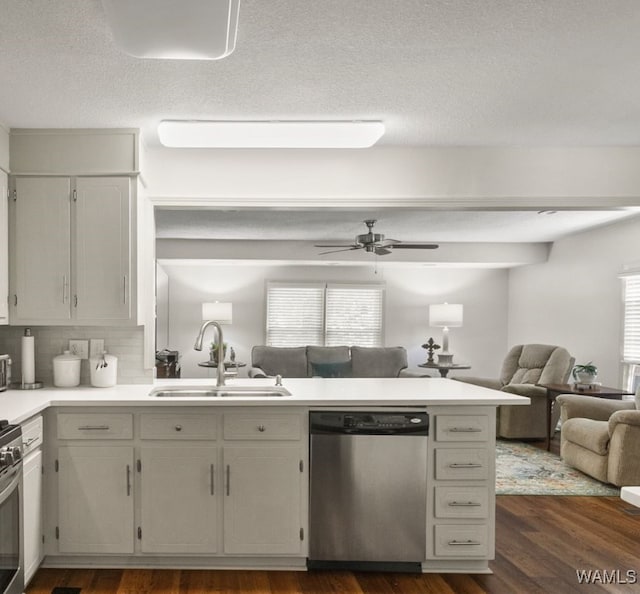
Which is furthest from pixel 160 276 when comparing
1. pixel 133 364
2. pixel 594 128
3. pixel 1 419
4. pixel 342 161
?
pixel 594 128

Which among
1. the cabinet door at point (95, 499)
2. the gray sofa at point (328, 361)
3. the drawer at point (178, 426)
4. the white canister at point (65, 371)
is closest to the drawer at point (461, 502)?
the drawer at point (178, 426)

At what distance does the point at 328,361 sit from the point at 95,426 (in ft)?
15.0

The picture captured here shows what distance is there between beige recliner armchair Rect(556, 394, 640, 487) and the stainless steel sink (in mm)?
2680

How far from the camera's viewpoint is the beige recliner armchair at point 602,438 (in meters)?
4.00

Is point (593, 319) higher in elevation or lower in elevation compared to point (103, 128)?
lower

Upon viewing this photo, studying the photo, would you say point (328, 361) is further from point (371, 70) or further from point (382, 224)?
point (371, 70)

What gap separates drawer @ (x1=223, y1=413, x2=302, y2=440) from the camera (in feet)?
9.01

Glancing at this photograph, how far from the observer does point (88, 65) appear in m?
2.21

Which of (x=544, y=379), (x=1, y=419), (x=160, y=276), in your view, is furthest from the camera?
(x=160, y=276)

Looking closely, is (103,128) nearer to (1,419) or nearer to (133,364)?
(133,364)

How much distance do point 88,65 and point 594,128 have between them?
2.53 metres

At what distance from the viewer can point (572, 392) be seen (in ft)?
17.0

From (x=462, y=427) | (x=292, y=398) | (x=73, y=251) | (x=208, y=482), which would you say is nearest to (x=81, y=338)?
(x=73, y=251)

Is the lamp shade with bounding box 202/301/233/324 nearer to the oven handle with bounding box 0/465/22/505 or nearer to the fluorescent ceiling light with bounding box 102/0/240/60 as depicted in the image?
the oven handle with bounding box 0/465/22/505
